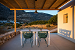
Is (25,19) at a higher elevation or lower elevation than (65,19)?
higher

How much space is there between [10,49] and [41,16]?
1283cm

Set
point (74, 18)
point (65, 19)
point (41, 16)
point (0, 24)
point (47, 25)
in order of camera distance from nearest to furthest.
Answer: point (74, 18) → point (0, 24) → point (65, 19) → point (47, 25) → point (41, 16)

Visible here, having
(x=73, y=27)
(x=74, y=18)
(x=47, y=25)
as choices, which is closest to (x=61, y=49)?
(x=73, y=27)

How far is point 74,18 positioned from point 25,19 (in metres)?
11.4

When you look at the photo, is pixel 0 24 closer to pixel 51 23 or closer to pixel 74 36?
pixel 74 36

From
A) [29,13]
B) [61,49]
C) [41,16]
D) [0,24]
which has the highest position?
[29,13]

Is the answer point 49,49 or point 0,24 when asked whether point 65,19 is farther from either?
point 0,24

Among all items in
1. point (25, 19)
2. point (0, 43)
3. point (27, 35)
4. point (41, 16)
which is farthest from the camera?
point (41, 16)

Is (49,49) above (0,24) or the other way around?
the other way around

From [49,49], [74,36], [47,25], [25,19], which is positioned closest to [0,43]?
[49,49]

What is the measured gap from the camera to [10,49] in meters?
2.66

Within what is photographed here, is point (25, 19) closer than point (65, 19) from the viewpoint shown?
No

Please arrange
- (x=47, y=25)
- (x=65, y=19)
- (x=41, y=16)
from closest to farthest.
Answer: (x=65, y=19) → (x=47, y=25) → (x=41, y=16)

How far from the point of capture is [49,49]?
2641mm
